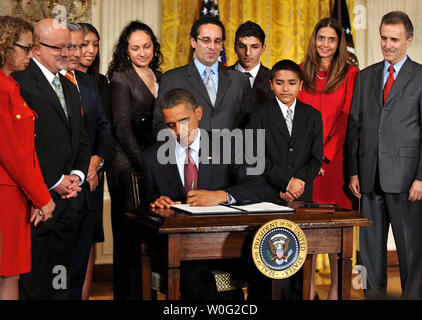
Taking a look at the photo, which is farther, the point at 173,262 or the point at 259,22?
the point at 259,22

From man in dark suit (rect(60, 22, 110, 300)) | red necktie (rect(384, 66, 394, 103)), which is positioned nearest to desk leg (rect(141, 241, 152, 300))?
man in dark suit (rect(60, 22, 110, 300))

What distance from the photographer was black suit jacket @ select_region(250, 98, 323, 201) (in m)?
4.01

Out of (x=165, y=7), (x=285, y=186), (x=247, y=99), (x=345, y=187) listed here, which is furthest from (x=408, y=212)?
(x=165, y=7)

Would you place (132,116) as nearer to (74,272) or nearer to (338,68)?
(74,272)

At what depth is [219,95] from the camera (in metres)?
4.08

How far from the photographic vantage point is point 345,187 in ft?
14.9

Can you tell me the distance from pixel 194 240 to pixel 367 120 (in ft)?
6.66

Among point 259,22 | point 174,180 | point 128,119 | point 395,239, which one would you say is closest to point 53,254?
point 174,180

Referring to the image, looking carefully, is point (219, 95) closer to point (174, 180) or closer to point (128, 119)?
point (128, 119)

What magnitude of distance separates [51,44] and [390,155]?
2.38m

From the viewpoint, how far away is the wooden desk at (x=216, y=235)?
2811 millimetres

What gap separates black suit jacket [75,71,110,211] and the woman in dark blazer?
165 millimetres

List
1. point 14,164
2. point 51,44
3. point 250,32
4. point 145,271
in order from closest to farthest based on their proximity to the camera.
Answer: point 14,164, point 145,271, point 51,44, point 250,32

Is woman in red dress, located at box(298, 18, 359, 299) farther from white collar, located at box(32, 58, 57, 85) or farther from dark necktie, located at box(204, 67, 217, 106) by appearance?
white collar, located at box(32, 58, 57, 85)
